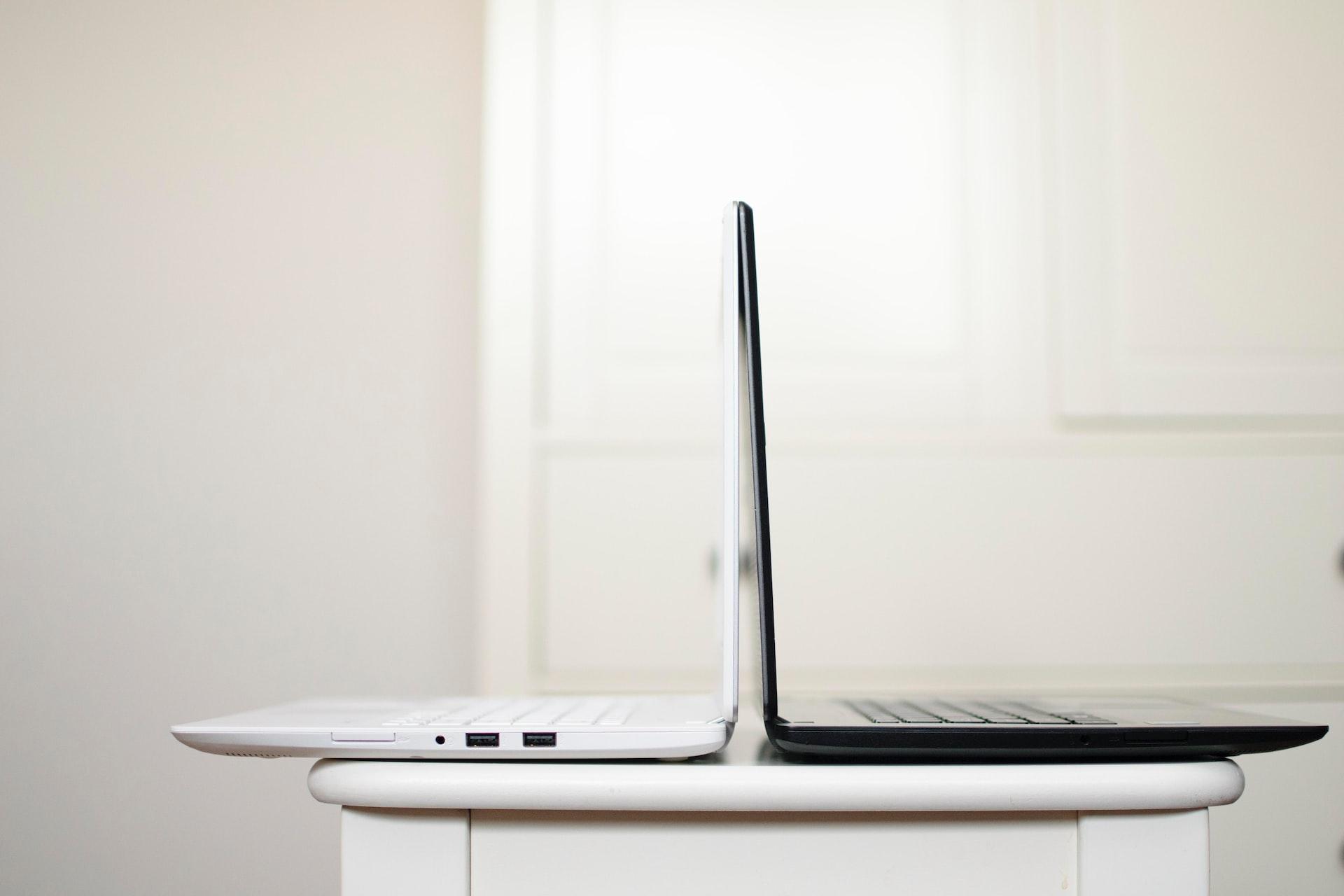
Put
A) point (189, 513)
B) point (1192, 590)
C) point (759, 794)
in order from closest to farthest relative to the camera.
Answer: point (759, 794) < point (1192, 590) < point (189, 513)

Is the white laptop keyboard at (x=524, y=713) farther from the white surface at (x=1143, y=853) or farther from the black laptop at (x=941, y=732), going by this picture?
the white surface at (x=1143, y=853)

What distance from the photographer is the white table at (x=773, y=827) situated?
15.9 inches

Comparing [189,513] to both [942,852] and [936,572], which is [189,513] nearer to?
[936,572]

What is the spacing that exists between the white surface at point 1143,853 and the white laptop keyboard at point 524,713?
193 mm

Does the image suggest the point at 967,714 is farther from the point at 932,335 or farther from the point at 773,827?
the point at 932,335

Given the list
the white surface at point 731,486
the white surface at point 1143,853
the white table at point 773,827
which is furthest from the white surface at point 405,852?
the white surface at point 1143,853

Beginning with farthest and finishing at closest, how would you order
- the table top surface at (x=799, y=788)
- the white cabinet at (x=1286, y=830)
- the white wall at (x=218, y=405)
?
1. the white wall at (x=218, y=405)
2. the white cabinet at (x=1286, y=830)
3. the table top surface at (x=799, y=788)

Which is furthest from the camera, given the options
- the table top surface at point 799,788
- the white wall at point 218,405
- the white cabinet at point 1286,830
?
the white wall at point 218,405

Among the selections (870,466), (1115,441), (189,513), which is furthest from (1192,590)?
(189,513)

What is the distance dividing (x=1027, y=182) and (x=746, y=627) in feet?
2.32

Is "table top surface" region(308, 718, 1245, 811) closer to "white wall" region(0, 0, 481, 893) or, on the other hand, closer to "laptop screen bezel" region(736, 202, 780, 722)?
"laptop screen bezel" region(736, 202, 780, 722)

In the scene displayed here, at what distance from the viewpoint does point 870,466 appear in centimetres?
129

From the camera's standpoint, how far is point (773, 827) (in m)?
0.42

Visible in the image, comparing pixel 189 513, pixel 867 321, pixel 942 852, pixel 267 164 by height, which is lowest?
pixel 942 852
